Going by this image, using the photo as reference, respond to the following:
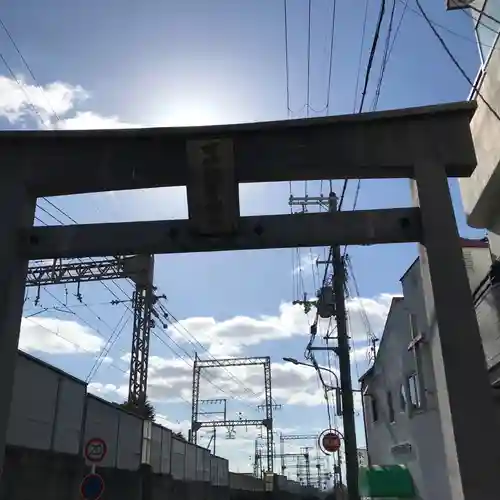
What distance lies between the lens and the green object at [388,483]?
587 inches

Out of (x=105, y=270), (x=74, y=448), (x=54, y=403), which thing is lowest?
(x=74, y=448)

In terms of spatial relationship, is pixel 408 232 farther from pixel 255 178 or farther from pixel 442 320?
pixel 255 178

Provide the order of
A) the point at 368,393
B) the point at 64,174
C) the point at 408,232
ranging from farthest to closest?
the point at 368,393, the point at 64,174, the point at 408,232

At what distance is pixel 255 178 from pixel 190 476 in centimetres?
2050

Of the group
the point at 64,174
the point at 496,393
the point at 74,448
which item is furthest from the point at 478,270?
the point at 74,448

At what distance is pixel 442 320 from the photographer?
7258 millimetres

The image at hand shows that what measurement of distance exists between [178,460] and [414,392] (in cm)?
1277

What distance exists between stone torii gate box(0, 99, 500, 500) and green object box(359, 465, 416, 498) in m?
8.11

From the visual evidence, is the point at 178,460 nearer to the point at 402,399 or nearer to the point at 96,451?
the point at 402,399

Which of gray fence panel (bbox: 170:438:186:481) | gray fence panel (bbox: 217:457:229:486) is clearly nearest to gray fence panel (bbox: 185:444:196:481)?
gray fence panel (bbox: 170:438:186:481)

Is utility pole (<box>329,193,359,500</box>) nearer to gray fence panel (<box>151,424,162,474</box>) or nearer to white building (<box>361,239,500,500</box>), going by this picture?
white building (<box>361,239,500,500</box>)

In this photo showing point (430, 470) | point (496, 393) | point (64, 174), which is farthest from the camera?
A: point (430, 470)

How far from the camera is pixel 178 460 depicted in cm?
2345

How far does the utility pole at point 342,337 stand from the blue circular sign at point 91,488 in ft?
25.9
